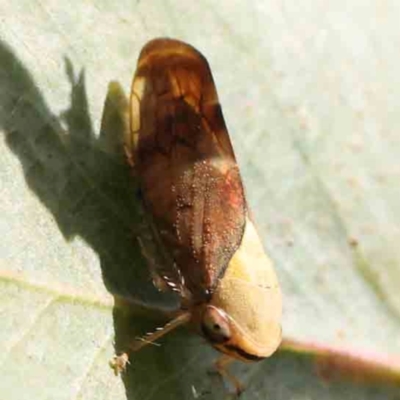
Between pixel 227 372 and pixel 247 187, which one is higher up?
pixel 247 187

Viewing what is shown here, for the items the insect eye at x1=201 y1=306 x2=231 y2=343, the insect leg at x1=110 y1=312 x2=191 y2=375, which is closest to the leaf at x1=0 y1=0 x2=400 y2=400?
the insect leg at x1=110 y1=312 x2=191 y2=375

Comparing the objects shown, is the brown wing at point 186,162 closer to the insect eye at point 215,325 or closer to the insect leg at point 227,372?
the insect eye at point 215,325

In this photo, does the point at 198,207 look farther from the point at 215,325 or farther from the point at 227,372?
the point at 227,372

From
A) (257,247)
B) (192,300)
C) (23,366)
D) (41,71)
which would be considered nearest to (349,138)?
(257,247)

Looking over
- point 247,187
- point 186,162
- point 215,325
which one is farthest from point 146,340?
point 247,187

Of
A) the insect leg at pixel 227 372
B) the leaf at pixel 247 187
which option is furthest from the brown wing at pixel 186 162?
the insect leg at pixel 227 372

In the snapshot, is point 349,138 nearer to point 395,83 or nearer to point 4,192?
point 395,83

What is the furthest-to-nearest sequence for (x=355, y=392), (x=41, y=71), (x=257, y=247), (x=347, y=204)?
(x=347, y=204) < (x=355, y=392) < (x=257, y=247) < (x=41, y=71)
